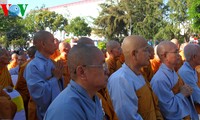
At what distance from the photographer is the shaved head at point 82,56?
7.21 ft

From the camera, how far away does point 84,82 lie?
2.22m

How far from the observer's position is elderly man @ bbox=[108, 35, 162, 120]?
307cm

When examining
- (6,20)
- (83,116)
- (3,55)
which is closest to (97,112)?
(83,116)

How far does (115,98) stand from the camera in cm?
312

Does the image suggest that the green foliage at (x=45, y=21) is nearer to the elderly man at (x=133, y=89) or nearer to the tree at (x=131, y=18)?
the tree at (x=131, y=18)

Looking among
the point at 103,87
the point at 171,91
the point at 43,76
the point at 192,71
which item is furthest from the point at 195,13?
the point at 103,87

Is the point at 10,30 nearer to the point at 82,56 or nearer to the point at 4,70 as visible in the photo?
A: the point at 4,70

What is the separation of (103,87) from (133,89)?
2.63ft

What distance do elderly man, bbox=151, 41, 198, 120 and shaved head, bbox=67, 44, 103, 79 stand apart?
1.67m

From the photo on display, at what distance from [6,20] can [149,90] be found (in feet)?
128

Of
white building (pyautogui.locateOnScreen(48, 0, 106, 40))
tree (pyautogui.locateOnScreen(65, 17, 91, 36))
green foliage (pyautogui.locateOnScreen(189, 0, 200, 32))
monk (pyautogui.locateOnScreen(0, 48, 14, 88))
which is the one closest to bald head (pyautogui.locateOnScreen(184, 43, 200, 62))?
monk (pyautogui.locateOnScreen(0, 48, 14, 88))

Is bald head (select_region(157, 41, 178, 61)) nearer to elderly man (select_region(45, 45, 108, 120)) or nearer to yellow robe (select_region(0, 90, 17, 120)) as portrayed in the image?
elderly man (select_region(45, 45, 108, 120))

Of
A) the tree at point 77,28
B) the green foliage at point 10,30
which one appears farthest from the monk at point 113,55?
the tree at point 77,28

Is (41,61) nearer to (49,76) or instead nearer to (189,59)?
(49,76)
